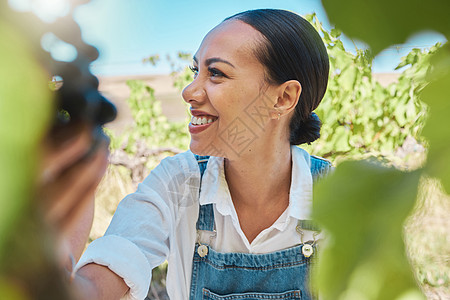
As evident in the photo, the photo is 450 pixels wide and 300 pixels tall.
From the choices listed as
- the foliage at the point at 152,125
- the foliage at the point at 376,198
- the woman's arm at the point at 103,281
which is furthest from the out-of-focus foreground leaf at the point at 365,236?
the foliage at the point at 152,125

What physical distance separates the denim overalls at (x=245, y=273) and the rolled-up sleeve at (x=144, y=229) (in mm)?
109

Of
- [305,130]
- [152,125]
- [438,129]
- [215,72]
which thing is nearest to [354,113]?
[305,130]

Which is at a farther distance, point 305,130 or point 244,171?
point 305,130

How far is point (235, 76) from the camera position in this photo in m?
1.10

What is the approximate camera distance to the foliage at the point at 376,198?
10 centimetres

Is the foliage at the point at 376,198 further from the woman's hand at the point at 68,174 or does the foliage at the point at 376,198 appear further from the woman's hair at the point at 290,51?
the woman's hair at the point at 290,51

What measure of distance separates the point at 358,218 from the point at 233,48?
103 centimetres

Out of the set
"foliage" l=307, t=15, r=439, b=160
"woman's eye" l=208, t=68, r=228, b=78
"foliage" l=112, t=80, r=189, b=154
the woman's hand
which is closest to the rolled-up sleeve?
"woman's eye" l=208, t=68, r=228, b=78

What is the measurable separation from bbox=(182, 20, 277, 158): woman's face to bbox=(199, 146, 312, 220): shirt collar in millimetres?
96

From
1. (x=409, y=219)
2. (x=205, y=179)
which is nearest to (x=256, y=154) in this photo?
(x=205, y=179)

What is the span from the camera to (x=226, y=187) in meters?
1.17

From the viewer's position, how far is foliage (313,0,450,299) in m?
0.10

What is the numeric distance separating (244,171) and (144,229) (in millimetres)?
333

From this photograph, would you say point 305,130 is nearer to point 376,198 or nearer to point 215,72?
point 215,72
